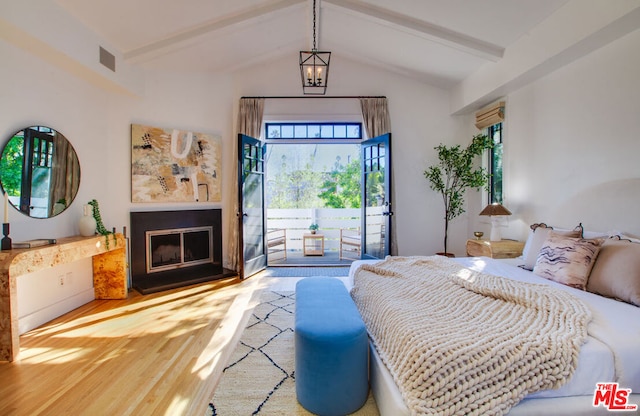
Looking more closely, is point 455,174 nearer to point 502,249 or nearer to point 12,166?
point 502,249

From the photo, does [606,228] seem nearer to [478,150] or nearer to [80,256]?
[478,150]

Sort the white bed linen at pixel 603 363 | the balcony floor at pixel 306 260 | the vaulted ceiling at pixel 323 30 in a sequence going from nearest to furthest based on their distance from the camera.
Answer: the white bed linen at pixel 603 363, the vaulted ceiling at pixel 323 30, the balcony floor at pixel 306 260

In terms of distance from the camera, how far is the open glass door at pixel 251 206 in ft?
14.7

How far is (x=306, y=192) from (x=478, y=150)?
4.22 m

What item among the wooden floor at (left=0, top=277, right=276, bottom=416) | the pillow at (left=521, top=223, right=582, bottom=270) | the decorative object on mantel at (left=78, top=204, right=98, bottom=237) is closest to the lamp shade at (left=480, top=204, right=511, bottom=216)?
the pillow at (left=521, top=223, right=582, bottom=270)

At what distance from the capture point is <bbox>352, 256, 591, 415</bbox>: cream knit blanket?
49.5 inches

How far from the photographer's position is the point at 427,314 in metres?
1.69

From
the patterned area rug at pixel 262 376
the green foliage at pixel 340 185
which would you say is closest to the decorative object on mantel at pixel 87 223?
the patterned area rug at pixel 262 376

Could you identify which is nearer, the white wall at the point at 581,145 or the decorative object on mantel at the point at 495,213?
the white wall at the point at 581,145

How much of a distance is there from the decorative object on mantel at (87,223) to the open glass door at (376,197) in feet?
12.2

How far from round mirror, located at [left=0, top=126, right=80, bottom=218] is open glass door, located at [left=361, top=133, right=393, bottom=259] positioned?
12.9 ft

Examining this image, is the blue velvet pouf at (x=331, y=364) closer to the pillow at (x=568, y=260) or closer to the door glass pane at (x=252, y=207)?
the pillow at (x=568, y=260)

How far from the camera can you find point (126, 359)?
2354mm

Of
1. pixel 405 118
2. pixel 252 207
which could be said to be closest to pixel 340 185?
pixel 405 118
